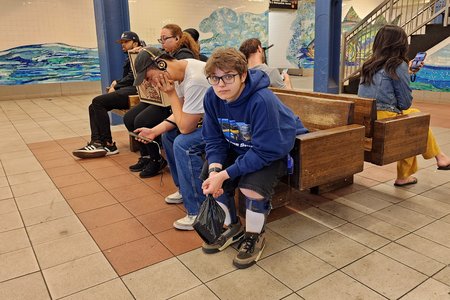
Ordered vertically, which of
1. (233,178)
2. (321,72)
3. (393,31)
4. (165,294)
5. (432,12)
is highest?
(432,12)

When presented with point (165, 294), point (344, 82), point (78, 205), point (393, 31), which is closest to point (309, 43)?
point (344, 82)

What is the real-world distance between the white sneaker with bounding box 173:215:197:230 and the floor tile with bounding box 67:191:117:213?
0.76 m

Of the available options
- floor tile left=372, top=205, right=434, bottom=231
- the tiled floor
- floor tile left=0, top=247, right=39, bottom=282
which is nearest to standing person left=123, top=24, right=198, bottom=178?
the tiled floor

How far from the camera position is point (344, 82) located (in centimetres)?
792

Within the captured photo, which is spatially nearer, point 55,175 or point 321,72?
point 55,175

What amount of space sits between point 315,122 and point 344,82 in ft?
17.8

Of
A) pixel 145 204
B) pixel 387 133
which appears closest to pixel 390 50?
pixel 387 133

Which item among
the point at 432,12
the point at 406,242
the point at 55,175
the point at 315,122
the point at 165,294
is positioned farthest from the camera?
the point at 432,12

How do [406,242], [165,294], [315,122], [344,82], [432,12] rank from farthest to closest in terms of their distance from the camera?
[344,82] < [432,12] < [315,122] < [406,242] < [165,294]

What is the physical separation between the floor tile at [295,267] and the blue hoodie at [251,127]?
1.80ft

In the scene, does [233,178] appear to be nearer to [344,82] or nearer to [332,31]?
[332,31]

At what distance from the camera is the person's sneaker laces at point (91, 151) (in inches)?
172

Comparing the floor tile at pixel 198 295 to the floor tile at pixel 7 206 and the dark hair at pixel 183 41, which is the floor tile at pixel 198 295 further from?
the dark hair at pixel 183 41

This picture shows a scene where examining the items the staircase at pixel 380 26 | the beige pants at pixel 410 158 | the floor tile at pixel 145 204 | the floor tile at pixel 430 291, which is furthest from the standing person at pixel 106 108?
the staircase at pixel 380 26
